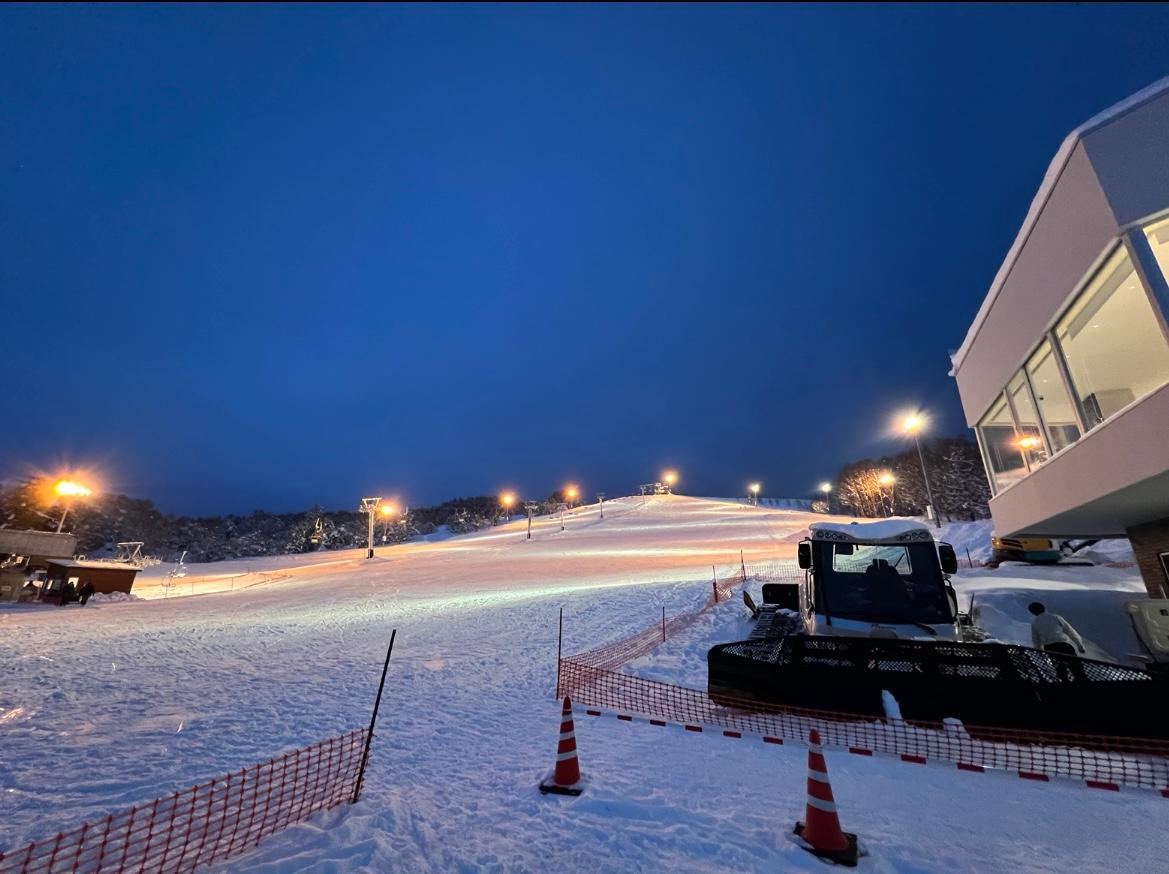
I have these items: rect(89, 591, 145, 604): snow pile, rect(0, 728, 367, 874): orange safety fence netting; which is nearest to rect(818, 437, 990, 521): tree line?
rect(0, 728, 367, 874): orange safety fence netting

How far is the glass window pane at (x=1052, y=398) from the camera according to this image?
1084cm

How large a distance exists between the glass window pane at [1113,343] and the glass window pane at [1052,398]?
785mm

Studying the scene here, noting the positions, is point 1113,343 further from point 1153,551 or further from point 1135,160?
point 1153,551

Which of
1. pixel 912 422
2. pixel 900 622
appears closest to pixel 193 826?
pixel 900 622

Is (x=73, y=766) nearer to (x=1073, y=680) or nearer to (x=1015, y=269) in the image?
(x=1073, y=680)

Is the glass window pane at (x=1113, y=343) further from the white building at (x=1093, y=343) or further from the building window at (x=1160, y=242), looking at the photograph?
the building window at (x=1160, y=242)

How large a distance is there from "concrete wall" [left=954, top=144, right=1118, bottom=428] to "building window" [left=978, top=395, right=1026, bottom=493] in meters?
0.46

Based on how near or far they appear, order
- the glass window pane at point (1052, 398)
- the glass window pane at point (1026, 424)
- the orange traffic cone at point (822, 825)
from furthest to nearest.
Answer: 1. the glass window pane at point (1026, 424)
2. the glass window pane at point (1052, 398)
3. the orange traffic cone at point (822, 825)

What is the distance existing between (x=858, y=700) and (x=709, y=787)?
3.06m

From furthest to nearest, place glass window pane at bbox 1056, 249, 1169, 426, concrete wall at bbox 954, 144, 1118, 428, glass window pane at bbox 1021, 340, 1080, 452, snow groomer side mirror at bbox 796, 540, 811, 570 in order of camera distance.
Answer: glass window pane at bbox 1021, 340, 1080, 452
snow groomer side mirror at bbox 796, 540, 811, 570
concrete wall at bbox 954, 144, 1118, 428
glass window pane at bbox 1056, 249, 1169, 426

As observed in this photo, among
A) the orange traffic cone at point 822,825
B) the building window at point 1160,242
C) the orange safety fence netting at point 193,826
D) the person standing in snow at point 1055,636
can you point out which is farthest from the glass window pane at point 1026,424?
the orange safety fence netting at point 193,826

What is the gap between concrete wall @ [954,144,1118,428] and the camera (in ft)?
26.1

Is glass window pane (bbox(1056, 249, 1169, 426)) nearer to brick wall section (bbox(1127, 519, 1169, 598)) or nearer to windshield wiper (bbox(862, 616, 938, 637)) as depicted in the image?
windshield wiper (bbox(862, 616, 938, 637))

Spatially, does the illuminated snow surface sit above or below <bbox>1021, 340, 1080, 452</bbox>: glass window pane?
below
